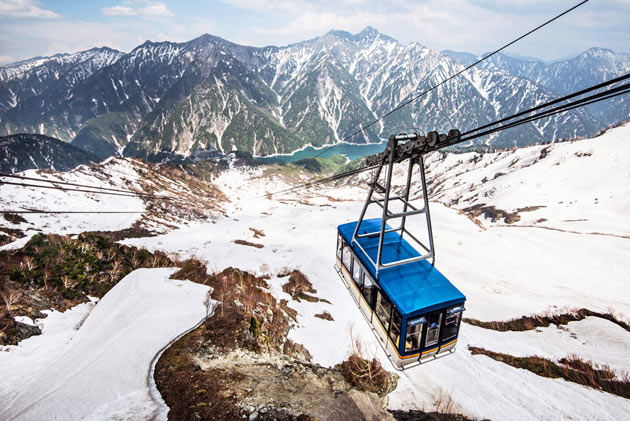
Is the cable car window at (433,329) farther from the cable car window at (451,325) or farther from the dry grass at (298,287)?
the dry grass at (298,287)

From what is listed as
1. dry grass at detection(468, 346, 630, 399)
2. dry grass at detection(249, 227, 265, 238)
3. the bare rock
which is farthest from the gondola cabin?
dry grass at detection(249, 227, 265, 238)

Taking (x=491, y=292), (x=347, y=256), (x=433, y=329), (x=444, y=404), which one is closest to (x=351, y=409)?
(x=433, y=329)

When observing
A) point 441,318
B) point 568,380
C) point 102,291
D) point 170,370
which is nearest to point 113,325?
point 170,370

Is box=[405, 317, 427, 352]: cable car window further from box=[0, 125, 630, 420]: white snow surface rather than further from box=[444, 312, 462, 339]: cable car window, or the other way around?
box=[0, 125, 630, 420]: white snow surface

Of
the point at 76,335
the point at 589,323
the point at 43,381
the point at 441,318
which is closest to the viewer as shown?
the point at 43,381

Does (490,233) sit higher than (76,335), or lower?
lower

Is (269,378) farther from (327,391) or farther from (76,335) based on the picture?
(76,335)
